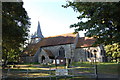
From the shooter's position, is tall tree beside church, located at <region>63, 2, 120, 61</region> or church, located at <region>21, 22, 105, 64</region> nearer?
tall tree beside church, located at <region>63, 2, 120, 61</region>

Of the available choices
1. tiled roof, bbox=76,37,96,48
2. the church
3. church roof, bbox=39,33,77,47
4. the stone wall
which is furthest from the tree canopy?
the stone wall

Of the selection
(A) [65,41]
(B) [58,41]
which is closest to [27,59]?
(B) [58,41]

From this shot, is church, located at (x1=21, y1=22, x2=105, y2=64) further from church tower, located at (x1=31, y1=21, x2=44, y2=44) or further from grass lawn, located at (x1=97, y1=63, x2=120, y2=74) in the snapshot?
grass lawn, located at (x1=97, y1=63, x2=120, y2=74)

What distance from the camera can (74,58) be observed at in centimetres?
3681

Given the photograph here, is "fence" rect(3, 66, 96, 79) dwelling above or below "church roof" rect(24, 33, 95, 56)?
below

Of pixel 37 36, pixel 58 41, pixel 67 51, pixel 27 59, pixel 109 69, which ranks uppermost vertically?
pixel 37 36

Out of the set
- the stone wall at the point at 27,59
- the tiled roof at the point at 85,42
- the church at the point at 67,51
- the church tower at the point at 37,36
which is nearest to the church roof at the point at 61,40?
the church at the point at 67,51

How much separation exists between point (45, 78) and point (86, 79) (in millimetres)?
3375

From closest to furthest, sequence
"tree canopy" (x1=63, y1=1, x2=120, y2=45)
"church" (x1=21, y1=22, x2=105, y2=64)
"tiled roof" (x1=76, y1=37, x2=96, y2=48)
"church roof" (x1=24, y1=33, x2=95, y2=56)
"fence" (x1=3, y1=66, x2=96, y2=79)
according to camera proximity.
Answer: "tree canopy" (x1=63, y1=1, x2=120, y2=45) < "fence" (x1=3, y1=66, x2=96, y2=79) < "church" (x1=21, y1=22, x2=105, y2=64) < "tiled roof" (x1=76, y1=37, x2=96, y2=48) < "church roof" (x1=24, y1=33, x2=95, y2=56)

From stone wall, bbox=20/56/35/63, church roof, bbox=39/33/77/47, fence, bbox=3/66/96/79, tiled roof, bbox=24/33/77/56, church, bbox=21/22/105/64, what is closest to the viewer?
fence, bbox=3/66/96/79

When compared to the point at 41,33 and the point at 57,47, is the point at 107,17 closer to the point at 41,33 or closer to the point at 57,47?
the point at 57,47

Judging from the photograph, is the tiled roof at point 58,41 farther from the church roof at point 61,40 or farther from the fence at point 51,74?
the fence at point 51,74

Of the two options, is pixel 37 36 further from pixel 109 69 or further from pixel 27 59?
pixel 109 69

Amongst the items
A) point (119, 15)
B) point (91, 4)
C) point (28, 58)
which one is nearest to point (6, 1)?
point (91, 4)
